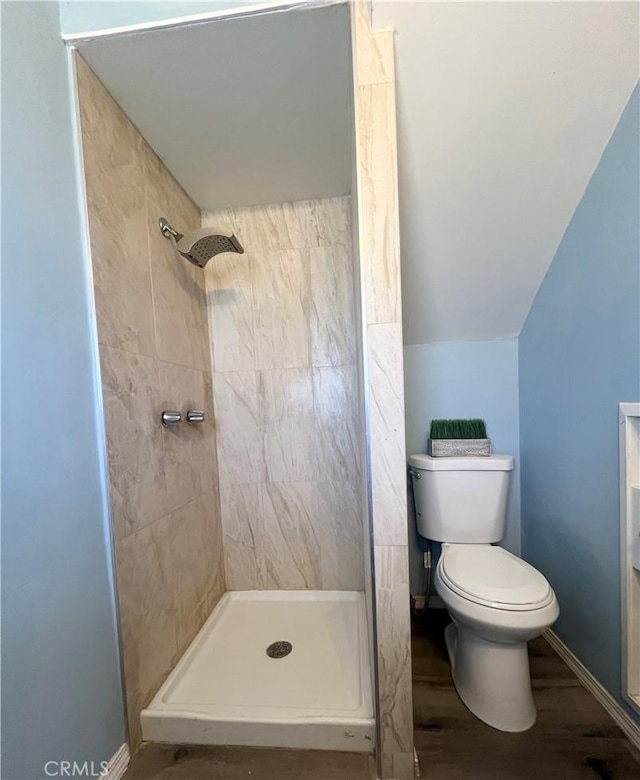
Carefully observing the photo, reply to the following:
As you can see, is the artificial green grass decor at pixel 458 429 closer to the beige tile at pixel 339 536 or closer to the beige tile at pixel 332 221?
the beige tile at pixel 339 536

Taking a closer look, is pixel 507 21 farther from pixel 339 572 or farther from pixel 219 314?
pixel 339 572

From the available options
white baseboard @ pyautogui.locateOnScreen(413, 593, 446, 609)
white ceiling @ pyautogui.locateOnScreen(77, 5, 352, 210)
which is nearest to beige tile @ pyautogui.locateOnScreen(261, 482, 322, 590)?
white baseboard @ pyautogui.locateOnScreen(413, 593, 446, 609)

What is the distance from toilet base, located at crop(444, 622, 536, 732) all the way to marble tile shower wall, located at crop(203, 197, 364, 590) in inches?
25.3

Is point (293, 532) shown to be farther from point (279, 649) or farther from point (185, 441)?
point (185, 441)

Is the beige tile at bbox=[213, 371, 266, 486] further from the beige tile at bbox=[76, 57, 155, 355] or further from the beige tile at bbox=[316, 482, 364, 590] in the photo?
the beige tile at bbox=[76, 57, 155, 355]

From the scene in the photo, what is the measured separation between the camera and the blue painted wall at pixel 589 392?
37.9 inches

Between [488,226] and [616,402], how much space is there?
0.76m

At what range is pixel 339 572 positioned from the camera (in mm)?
1628

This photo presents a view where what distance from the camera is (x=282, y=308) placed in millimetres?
1607

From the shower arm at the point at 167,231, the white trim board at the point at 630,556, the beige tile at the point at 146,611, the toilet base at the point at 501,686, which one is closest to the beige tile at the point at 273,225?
the shower arm at the point at 167,231

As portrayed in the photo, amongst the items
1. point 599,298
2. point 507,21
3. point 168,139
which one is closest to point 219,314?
point 168,139

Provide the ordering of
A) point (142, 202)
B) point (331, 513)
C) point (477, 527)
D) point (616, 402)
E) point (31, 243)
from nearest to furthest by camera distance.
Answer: point (31, 243) < point (616, 402) < point (142, 202) < point (477, 527) < point (331, 513)

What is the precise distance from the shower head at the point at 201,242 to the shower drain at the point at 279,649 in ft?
5.32

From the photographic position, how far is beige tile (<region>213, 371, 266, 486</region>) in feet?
5.38
